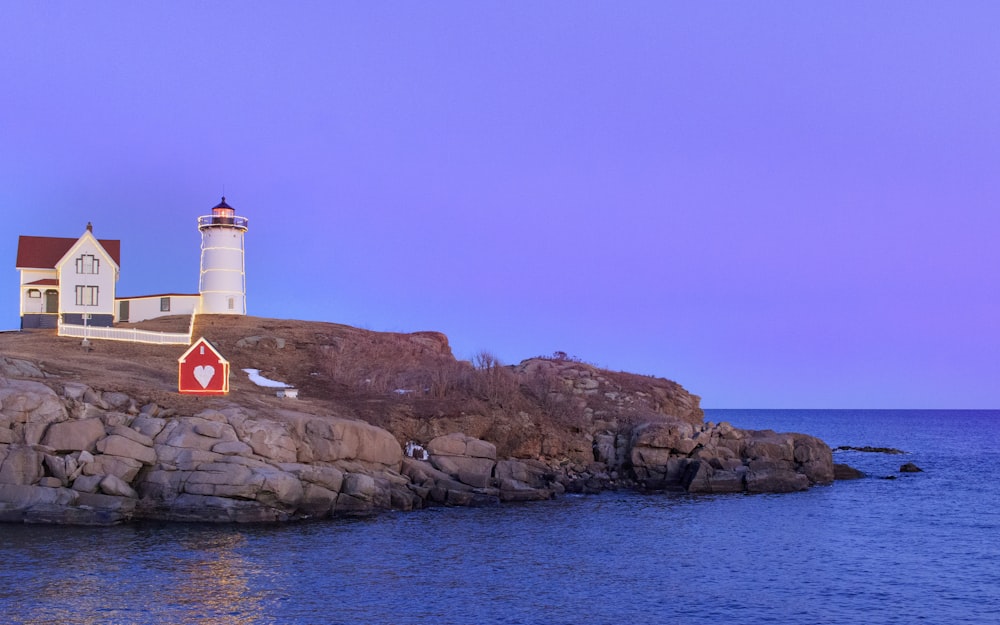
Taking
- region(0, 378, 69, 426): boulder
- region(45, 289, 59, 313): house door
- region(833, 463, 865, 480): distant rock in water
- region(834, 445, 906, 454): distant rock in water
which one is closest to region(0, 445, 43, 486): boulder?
region(0, 378, 69, 426): boulder

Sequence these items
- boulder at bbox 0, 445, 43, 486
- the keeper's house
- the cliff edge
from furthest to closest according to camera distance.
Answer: the keeper's house → the cliff edge → boulder at bbox 0, 445, 43, 486

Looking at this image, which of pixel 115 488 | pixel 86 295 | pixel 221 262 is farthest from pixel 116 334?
pixel 115 488

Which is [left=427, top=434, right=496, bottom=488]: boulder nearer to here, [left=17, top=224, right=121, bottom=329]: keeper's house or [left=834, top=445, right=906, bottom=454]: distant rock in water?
[left=17, top=224, right=121, bottom=329]: keeper's house

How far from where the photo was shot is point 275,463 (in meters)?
37.1

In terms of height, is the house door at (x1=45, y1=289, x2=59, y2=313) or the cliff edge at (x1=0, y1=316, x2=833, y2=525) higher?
the house door at (x1=45, y1=289, x2=59, y2=313)

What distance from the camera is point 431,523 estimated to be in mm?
35875

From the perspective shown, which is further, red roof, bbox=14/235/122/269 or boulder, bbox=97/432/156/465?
red roof, bbox=14/235/122/269

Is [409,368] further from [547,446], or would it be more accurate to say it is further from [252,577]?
[252,577]

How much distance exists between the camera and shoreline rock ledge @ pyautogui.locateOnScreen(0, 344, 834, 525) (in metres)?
34.0

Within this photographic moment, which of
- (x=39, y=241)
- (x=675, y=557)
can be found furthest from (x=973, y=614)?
(x=39, y=241)

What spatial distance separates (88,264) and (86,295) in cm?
201

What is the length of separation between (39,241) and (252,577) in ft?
152

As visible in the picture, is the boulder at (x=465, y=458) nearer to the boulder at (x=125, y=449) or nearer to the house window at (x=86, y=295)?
the boulder at (x=125, y=449)

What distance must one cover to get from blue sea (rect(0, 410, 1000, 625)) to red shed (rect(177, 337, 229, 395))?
1061 cm
